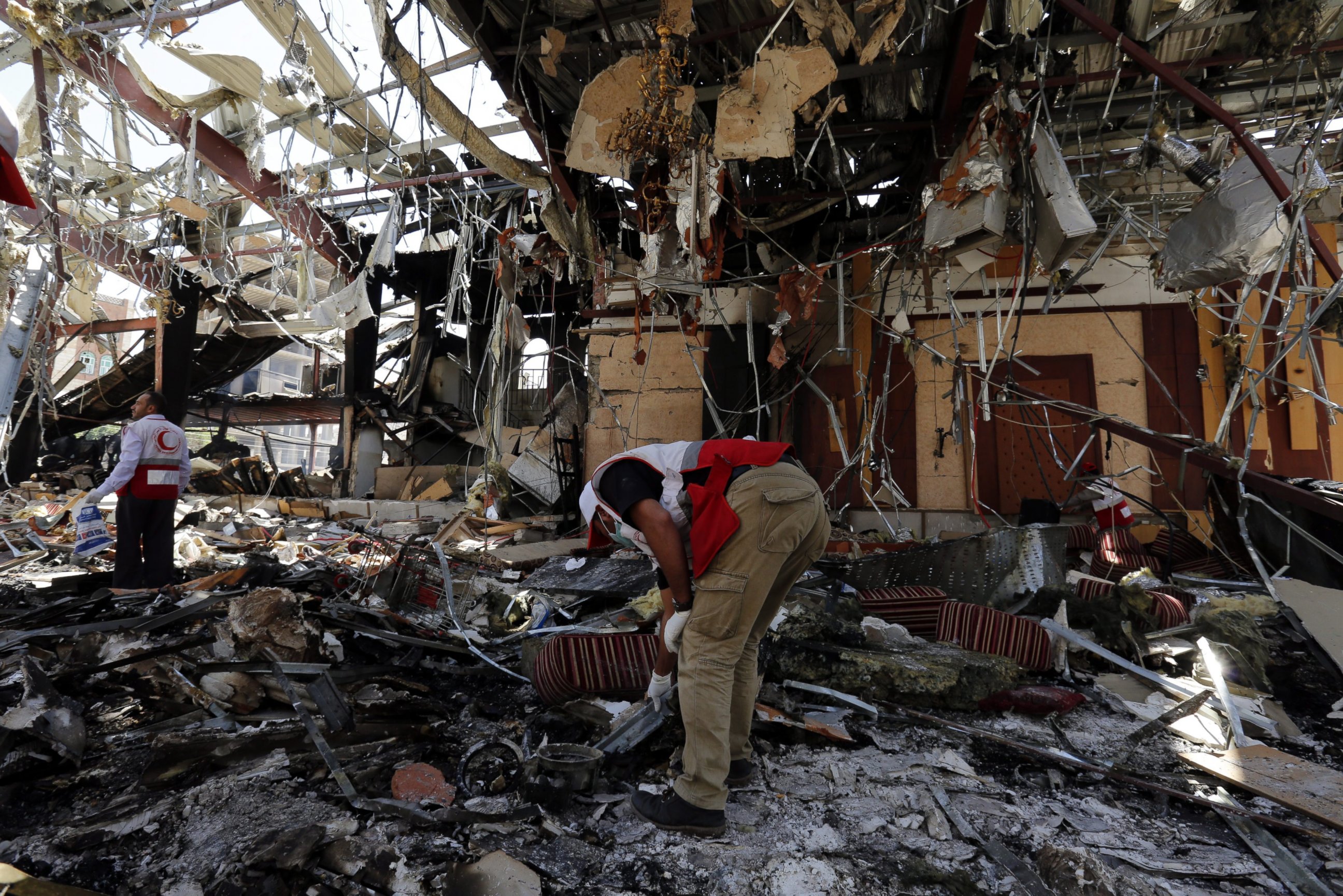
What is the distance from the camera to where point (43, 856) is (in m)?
2.04

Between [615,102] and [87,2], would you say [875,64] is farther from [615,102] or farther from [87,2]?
[87,2]

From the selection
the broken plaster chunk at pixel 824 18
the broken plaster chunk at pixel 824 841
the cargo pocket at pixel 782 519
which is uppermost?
the broken plaster chunk at pixel 824 18

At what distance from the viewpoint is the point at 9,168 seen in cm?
328

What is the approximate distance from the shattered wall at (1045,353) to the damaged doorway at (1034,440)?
0.33 feet

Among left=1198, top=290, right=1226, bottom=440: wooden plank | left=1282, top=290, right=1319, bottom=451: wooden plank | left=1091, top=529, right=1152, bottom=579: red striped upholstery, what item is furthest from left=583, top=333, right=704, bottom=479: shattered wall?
left=1282, top=290, right=1319, bottom=451: wooden plank

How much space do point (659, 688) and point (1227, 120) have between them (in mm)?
4620

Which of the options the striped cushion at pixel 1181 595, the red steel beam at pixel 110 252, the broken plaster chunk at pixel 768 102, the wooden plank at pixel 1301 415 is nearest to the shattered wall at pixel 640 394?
the broken plaster chunk at pixel 768 102

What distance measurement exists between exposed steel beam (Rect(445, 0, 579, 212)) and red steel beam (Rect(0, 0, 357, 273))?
2128 millimetres

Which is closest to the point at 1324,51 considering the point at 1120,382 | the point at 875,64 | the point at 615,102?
the point at 875,64

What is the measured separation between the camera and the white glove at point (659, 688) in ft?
9.07

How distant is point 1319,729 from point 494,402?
249 inches

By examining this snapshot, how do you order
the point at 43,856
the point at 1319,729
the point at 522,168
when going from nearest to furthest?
the point at 43,856 → the point at 1319,729 → the point at 522,168

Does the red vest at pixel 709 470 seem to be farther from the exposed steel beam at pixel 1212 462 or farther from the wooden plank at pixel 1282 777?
the exposed steel beam at pixel 1212 462

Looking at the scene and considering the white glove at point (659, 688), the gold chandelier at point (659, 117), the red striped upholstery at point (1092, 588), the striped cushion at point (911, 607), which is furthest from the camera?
the red striped upholstery at point (1092, 588)
